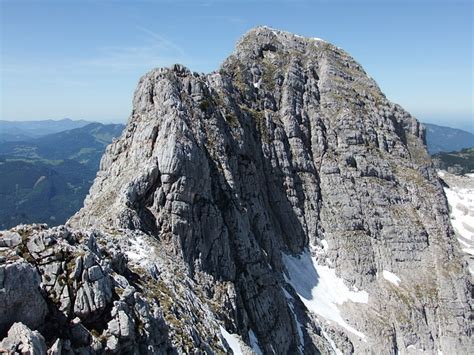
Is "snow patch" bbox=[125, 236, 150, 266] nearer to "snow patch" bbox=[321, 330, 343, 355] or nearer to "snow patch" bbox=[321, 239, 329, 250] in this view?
"snow patch" bbox=[321, 330, 343, 355]

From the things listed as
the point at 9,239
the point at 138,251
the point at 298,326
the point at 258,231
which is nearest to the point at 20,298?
the point at 9,239

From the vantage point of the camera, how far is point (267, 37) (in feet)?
461

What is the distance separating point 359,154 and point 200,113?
5827 centimetres

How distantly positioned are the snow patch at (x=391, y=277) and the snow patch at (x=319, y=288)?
8053mm

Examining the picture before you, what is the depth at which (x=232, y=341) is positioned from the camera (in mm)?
51625

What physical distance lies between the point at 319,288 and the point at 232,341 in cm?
5736

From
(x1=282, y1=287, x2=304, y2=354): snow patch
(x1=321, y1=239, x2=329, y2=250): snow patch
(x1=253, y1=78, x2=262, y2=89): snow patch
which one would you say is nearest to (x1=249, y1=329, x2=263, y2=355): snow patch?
(x1=282, y1=287, x2=304, y2=354): snow patch

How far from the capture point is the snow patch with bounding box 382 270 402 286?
365 feet

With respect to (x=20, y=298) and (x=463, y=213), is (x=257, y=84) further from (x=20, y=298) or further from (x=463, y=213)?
(x=20, y=298)

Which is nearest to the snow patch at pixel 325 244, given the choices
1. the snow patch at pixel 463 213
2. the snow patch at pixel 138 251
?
the snow patch at pixel 463 213

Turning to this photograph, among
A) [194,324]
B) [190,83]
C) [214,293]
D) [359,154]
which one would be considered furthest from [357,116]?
[194,324]

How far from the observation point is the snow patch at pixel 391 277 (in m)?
111

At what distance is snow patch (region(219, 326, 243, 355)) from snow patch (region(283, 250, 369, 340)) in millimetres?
46587

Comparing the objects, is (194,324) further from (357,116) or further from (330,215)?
(357,116)
